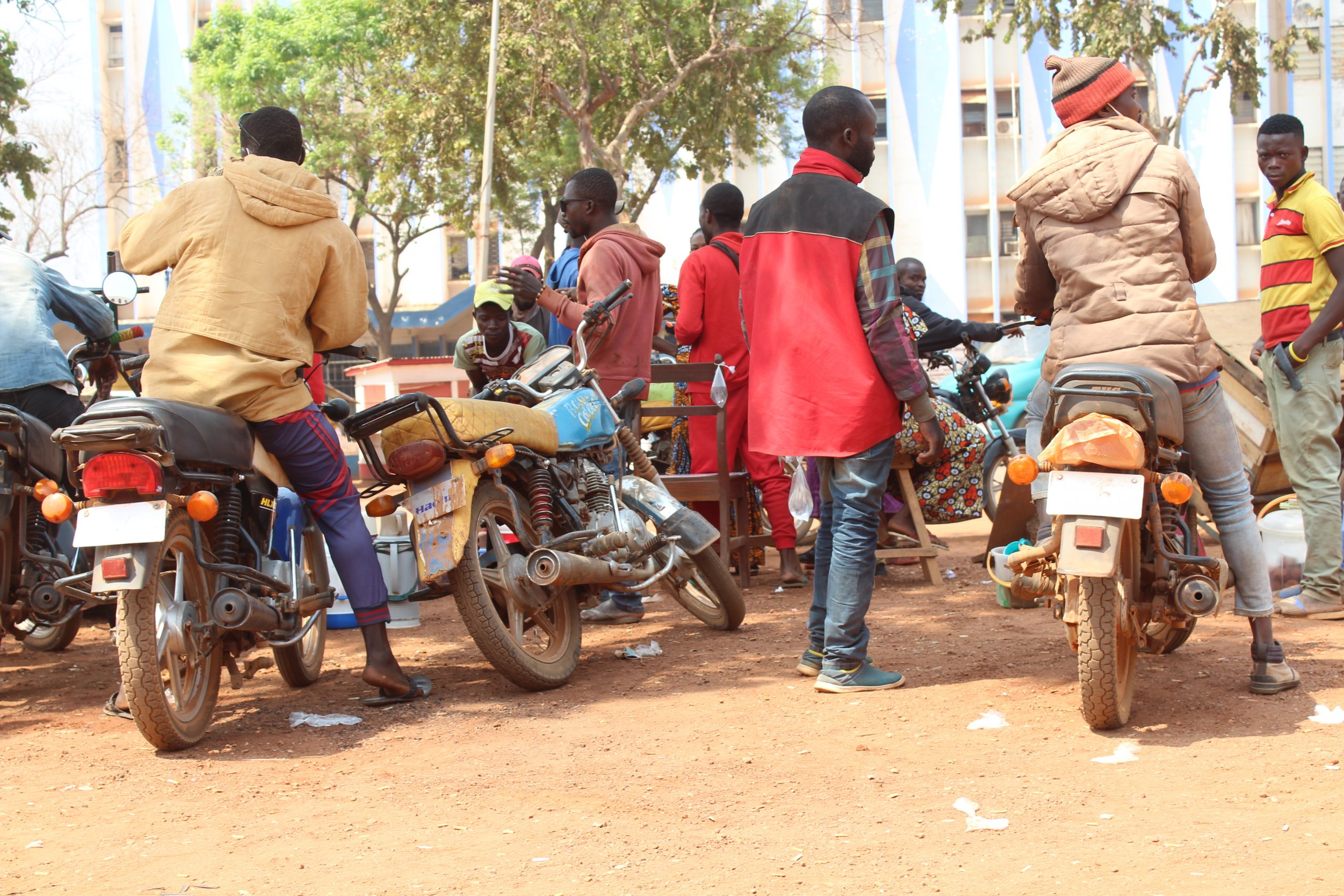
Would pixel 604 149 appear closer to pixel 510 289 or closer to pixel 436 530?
pixel 510 289

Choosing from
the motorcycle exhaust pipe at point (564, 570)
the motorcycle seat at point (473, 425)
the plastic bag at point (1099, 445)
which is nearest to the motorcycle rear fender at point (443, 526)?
the motorcycle seat at point (473, 425)

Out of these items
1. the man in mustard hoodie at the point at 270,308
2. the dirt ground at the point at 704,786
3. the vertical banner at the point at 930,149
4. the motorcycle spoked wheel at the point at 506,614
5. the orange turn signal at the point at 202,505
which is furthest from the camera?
the vertical banner at the point at 930,149

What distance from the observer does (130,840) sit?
351 centimetres

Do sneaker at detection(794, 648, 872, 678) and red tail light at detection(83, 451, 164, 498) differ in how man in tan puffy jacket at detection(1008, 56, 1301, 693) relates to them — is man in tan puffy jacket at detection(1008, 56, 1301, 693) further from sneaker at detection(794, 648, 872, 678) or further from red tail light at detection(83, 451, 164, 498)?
red tail light at detection(83, 451, 164, 498)

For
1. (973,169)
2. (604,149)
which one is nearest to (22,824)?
(604,149)

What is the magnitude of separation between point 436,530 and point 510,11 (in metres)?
19.2

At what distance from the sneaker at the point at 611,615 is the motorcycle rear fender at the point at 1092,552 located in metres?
3.19

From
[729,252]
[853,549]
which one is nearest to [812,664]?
[853,549]

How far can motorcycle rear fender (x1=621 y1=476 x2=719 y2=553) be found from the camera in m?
5.80

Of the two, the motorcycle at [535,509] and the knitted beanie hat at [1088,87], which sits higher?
the knitted beanie hat at [1088,87]

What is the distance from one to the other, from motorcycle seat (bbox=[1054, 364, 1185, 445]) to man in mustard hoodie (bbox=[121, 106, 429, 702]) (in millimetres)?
2411

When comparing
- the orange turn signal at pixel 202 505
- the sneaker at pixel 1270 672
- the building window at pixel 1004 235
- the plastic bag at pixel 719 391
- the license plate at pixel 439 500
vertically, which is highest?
the building window at pixel 1004 235

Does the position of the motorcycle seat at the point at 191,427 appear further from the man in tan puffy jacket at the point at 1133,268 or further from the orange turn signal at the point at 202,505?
the man in tan puffy jacket at the point at 1133,268

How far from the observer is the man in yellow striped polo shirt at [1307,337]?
19.1ft
